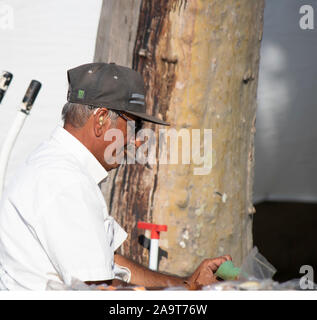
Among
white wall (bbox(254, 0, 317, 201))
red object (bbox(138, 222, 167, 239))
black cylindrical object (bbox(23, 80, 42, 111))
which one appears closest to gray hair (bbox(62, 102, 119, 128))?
red object (bbox(138, 222, 167, 239))

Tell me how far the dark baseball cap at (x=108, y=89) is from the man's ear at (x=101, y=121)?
2 cm

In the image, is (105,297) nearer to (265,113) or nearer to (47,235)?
(47,235)

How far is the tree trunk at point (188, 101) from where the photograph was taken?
2744mm

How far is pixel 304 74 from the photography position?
394cm

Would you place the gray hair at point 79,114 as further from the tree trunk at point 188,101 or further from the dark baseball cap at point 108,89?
the tree trunk at point 188,101

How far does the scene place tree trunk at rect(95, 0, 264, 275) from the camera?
2.74 m

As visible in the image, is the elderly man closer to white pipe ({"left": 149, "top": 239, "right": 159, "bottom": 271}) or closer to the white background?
white pipe ({"left": 149, "top": 239, "right": 159, "bottom": 271})

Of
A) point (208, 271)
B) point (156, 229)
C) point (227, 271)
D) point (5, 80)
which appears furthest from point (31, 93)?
point (227, 271)

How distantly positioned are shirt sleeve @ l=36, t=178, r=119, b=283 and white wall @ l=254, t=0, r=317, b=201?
2.54m

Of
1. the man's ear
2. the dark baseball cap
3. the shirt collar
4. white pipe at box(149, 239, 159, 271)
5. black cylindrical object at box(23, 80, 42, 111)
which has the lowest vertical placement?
white pipe at box(149, 239, 159, 271)

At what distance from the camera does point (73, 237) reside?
139 cm

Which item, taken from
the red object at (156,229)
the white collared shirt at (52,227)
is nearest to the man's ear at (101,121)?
the white collared shirt at (52,227)

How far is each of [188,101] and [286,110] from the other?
61.1 inches

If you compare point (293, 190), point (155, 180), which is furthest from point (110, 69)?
point (293, 190)
